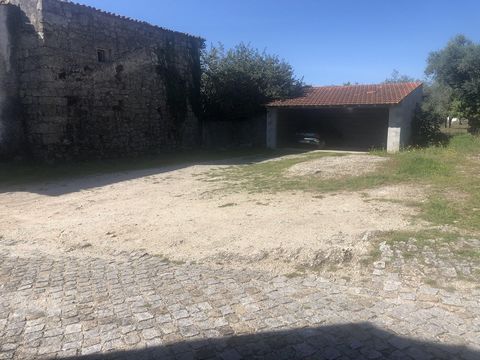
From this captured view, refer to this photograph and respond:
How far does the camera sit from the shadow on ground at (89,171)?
37.0ft

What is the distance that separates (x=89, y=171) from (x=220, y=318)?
1138 centimetres

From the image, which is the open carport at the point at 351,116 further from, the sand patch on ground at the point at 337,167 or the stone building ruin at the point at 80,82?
the stone building ruin at the point at 80,82

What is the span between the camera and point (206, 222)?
7277 millimetres

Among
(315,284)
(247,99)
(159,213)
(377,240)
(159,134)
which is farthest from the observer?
(247,99)

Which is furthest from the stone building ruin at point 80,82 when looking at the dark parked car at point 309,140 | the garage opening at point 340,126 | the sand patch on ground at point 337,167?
the garage opening at point 340,126

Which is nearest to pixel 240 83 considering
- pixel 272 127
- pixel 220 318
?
pixel 272 127

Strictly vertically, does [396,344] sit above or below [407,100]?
below

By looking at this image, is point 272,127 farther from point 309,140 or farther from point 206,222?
point 206,222

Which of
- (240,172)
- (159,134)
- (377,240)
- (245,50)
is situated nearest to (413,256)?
(377,240)

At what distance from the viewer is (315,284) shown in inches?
185

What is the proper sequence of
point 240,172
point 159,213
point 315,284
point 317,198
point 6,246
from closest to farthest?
point 315,284, point 6,246, point 159,213, point 317,198, point 240,172

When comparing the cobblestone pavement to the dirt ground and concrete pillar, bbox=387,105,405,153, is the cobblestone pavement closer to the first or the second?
the dirt ground

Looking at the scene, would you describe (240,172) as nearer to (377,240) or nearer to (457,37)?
(377,240)

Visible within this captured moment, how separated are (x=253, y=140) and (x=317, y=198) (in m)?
14.5
